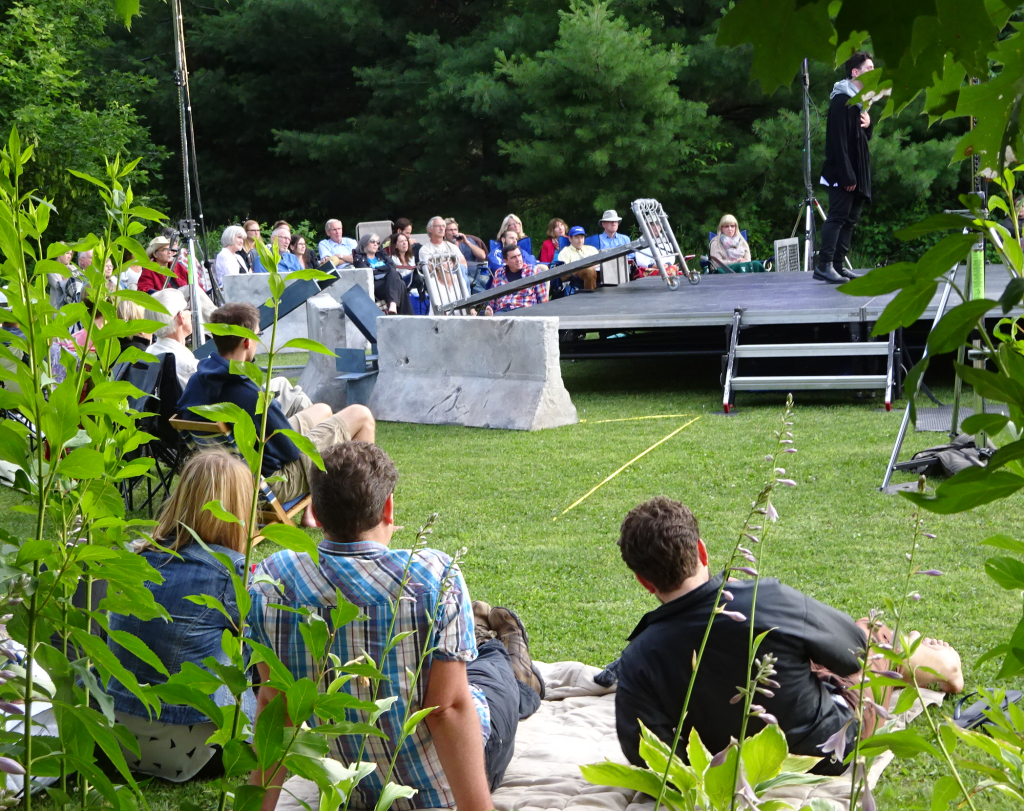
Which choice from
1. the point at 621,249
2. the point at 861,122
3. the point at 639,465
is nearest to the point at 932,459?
the point at 639,465

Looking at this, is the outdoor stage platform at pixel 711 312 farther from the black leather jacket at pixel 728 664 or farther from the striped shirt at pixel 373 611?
the striped shirt at pixel 373 611

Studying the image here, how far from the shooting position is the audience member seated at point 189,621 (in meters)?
3.34

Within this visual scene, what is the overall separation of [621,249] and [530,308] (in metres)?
1.21

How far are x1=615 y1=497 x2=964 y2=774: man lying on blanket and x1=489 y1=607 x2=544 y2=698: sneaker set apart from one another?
0.92 m

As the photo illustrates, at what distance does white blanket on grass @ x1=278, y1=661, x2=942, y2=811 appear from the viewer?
3.18 meters

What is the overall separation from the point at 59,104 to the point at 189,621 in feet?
84.5

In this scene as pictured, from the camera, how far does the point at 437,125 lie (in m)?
28.0

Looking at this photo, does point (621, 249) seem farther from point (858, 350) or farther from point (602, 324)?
point (858, 350)

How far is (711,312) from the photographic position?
32.6 feet

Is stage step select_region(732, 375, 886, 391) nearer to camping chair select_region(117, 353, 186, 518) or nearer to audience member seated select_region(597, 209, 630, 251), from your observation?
camping chair select_region(117, 353, 186, 518)

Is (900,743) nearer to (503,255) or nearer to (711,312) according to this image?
(711,312)

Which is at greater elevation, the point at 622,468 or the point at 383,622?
the point at 383,622

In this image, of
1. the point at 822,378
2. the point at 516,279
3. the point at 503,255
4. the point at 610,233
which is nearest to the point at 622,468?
the point at 822,378

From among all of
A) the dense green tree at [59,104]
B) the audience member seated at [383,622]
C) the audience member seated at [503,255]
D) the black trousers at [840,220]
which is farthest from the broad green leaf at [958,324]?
the dense green tree at [59,104]
